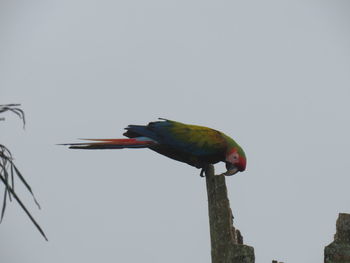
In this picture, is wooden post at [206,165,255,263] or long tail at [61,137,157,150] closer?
wooden post at [206,165,255,263]

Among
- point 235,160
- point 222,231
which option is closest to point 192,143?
point 235,160

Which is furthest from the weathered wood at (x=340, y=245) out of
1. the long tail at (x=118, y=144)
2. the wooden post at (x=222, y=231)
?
the long tail at (x=118, y=144)

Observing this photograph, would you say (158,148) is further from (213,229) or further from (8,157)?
(8,157)

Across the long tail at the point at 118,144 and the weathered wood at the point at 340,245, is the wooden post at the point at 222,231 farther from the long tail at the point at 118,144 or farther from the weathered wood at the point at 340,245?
the long tail at the point at 118,144

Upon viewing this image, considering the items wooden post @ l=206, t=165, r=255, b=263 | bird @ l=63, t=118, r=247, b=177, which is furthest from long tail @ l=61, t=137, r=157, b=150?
wooden post @ l=206, t=165, r=255, b=263

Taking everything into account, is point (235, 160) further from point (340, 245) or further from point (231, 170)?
point (340, 245)

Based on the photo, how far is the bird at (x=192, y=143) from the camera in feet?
22.5

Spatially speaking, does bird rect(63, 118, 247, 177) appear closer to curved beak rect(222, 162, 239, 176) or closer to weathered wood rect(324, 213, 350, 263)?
curved beak rect(222, 162, 239, 176)

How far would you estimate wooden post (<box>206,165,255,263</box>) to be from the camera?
11.0ft

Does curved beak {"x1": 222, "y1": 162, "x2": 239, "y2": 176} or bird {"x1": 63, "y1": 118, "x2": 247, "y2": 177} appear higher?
bird {"x1": 63, "y1": 118, "x2": 247, "y2": 177}

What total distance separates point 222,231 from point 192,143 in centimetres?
338

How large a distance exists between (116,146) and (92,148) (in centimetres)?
42

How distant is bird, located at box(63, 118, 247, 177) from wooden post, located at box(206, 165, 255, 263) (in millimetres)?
2847

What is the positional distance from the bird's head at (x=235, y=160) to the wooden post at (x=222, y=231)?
284 centimetres
